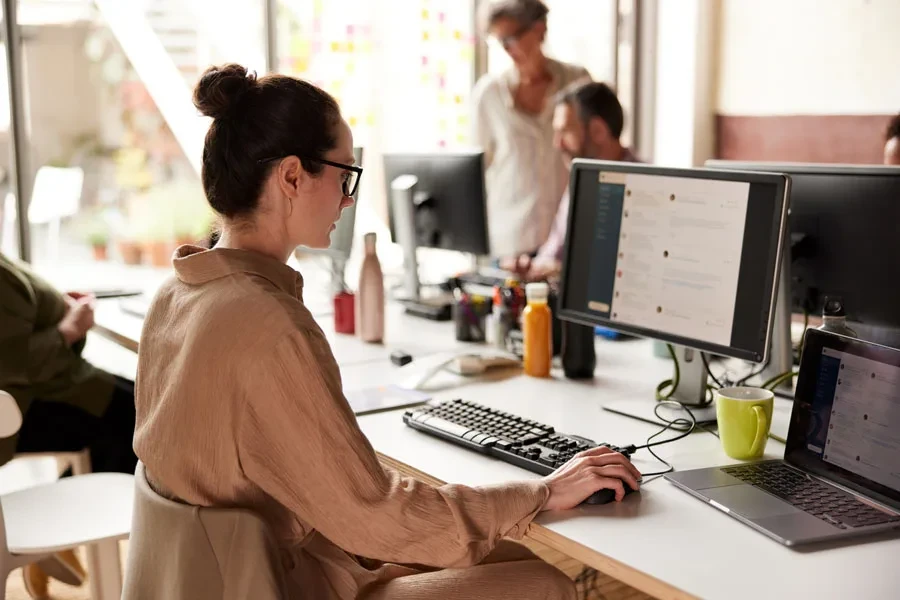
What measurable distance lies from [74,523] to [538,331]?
3.33 feet

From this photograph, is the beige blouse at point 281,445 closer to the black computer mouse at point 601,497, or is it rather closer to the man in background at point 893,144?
the black computer mouse at point 601,497

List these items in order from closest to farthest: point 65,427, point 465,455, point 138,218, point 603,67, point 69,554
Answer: point 465,455 → point 65,427 → point 69,554 → point 138,218 → point 603,67

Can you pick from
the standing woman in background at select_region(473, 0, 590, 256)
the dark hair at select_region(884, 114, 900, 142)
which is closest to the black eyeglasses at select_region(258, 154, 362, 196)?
the dark hair at select_region(884, 114, 900, 142)

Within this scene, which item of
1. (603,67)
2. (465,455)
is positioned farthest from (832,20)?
(465,455)

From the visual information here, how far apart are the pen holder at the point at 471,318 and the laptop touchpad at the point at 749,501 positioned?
112 cm

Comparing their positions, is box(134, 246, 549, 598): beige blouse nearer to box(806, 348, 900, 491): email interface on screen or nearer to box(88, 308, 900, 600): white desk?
box(88, 308, 900, 600): white desk

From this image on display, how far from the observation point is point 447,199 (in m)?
2.87

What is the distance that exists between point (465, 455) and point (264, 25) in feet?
9.59

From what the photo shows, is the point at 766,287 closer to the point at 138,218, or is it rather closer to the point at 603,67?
the point at 138,218

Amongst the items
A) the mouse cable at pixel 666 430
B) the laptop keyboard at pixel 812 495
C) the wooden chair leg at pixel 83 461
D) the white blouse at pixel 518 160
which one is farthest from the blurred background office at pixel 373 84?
the laptop keyboard at pixel 812 495

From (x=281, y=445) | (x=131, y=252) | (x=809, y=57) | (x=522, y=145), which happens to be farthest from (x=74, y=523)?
(x=809, y=57)

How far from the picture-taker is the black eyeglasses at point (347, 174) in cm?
140

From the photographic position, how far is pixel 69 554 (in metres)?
2.79

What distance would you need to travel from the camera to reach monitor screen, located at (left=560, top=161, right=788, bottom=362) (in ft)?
5.46
